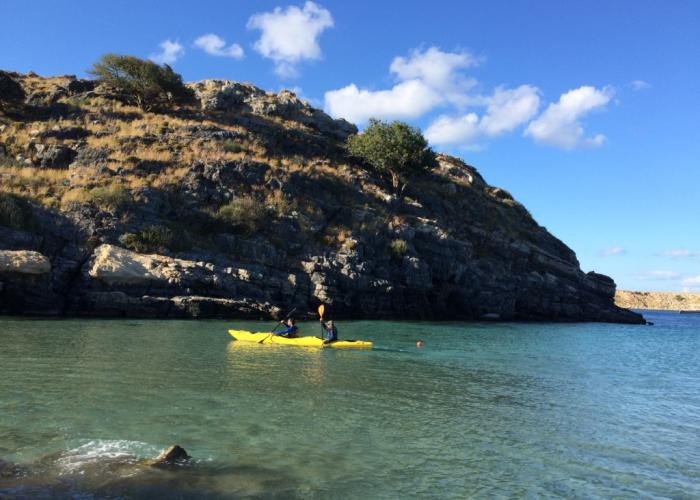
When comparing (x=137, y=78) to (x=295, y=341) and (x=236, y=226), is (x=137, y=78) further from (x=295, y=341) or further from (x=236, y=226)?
(x=295, y=341)

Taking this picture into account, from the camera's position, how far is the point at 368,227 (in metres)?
49.0

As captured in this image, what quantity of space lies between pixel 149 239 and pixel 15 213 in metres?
8.48

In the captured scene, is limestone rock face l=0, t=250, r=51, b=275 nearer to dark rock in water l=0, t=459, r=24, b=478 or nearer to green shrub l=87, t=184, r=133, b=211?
green shrub l=87, t=184, r=133, b=211

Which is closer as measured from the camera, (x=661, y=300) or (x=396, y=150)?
(x=396, y=150)

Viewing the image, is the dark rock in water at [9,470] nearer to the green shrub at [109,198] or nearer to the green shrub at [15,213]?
the green shrub at [15,213]

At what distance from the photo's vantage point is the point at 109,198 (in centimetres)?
3888

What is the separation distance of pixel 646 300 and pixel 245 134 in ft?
539

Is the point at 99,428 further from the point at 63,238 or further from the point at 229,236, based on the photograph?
the point at 229,236

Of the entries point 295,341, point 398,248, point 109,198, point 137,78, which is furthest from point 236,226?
point 137,78

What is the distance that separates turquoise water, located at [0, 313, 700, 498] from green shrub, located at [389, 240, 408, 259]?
24.6 metres

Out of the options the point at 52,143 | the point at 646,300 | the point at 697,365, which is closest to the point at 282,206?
the point at 52,143

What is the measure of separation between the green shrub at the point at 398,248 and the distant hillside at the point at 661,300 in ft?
483

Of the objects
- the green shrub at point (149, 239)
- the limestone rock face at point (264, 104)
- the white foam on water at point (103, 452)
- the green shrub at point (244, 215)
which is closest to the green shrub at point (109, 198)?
the green shrub at point (149, 239)

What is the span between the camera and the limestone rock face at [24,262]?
31.1m
